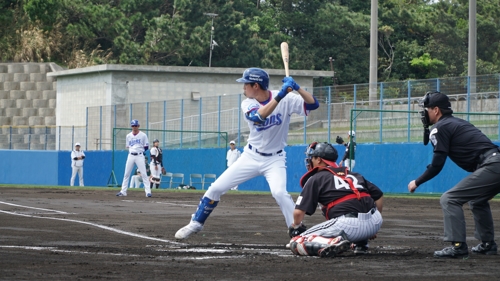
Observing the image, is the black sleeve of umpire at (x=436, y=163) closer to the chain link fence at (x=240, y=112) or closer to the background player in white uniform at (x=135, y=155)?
the background player in white uniform at (x=135, y=155)

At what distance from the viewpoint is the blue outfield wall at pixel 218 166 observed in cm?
2747

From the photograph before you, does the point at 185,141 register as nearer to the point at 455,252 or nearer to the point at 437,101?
the point at 437,101

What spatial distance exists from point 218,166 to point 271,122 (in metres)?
26.0

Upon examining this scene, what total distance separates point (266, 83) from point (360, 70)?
2258 inches

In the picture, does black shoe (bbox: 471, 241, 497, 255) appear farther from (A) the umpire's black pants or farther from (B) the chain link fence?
(B) the chain link fence

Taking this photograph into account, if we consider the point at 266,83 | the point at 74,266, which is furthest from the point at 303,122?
the point at 74,266

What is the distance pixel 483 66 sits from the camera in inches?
2475

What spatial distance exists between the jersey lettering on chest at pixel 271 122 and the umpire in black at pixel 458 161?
1.85 m

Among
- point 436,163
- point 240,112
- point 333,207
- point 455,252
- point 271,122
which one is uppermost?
point 240,112

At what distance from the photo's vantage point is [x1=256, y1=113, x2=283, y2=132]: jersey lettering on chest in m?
10.3

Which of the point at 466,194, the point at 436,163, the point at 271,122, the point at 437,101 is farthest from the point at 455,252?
the point at 271,122

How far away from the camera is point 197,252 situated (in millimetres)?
9195

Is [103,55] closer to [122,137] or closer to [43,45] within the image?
[43,45]

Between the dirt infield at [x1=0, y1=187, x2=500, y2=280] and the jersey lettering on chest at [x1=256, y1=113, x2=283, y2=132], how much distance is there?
1.35 metres
